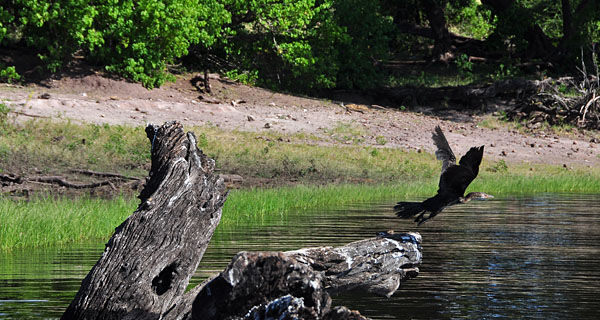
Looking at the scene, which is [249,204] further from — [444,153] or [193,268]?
[193,268]

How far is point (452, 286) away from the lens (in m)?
9.38

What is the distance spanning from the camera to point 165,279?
6.77 meters

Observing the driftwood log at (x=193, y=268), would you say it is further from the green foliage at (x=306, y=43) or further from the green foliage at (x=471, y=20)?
the green foliage at (x=471, y=20)

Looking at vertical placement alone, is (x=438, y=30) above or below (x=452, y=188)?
above

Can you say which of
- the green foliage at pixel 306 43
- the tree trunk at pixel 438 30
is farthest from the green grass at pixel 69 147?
the tree trunk at pixel 438 30

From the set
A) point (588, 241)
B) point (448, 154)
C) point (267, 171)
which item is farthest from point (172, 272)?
point (267, 171)

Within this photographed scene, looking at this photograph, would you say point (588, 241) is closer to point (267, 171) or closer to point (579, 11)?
point (267, 171)

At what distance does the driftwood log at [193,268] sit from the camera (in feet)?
18.6

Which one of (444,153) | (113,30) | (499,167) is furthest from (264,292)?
(113,30)

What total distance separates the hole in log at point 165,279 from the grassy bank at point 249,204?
5037 millimetres

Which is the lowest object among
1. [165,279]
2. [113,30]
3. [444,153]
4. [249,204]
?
[249,204]

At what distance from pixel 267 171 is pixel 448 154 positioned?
1153cm

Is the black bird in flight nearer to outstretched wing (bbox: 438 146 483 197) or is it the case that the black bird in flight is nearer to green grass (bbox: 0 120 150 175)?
outstretched wing (bbox: 438 146 483 197)

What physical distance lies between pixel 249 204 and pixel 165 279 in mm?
8889
